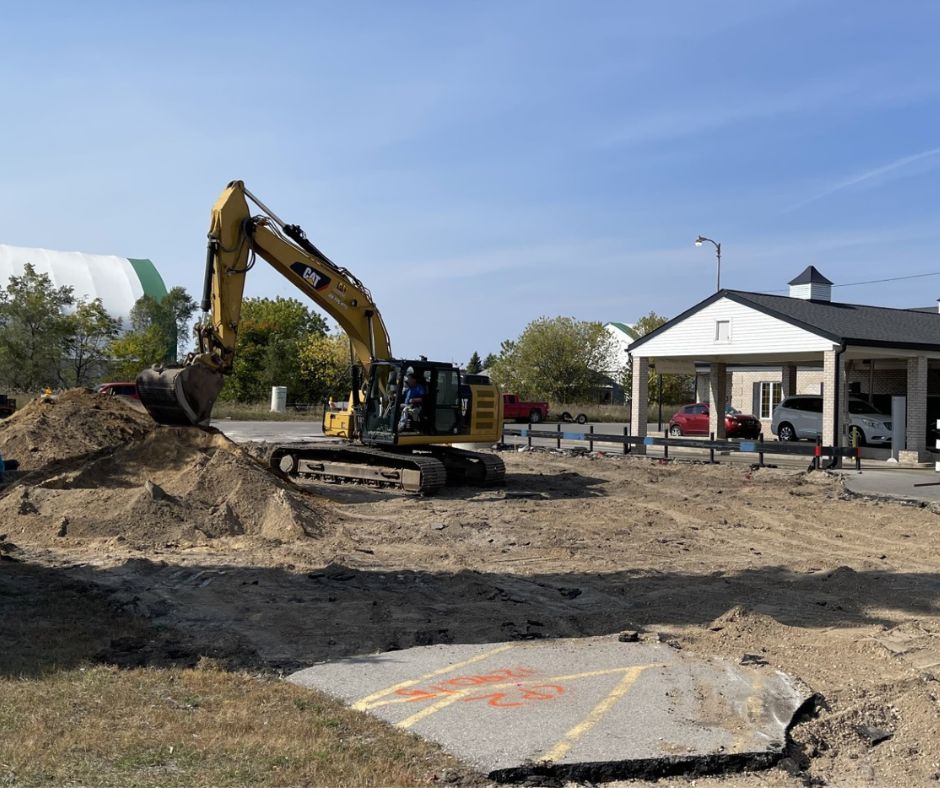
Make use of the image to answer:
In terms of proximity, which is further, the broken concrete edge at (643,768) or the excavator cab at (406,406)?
the excavator cab at (406,406)

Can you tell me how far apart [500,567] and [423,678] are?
488cm

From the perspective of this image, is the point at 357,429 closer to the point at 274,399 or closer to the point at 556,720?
the point at 556,720

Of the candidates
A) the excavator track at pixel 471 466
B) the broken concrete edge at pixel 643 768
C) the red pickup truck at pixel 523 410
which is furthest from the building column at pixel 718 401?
the broken concrete edge at pixel 643 768

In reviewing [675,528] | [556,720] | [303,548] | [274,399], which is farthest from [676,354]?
[274,399]

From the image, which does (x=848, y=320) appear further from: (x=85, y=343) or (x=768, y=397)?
(x=85, y=343)

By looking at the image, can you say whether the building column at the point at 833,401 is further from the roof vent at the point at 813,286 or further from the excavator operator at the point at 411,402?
the excavator operator at the point at 411,402

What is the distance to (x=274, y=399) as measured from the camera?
54844 millimetres

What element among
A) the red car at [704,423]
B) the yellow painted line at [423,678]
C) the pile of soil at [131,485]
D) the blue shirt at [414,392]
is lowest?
the yellow painted line at [423,678]

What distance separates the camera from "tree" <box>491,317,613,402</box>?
6644 cm

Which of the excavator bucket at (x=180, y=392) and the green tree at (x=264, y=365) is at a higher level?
the green tree at (x=264, y=365)

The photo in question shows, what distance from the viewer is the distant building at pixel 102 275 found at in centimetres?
6481

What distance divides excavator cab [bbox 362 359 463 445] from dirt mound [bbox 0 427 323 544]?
8.58 feet

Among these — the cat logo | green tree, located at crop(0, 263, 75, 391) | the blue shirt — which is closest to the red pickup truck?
green tree, located at crop(0, 263, 75, 391)

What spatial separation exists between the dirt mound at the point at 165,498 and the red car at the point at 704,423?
24119mm
